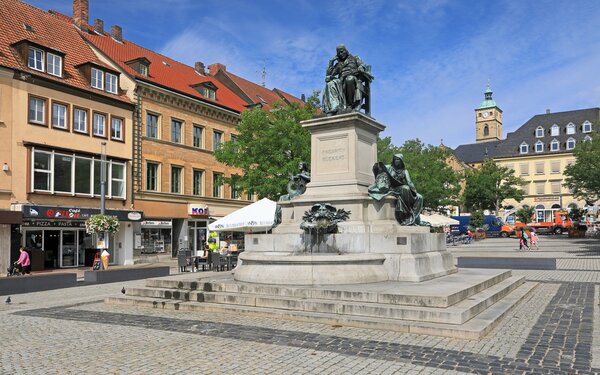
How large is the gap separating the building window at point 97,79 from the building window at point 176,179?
752cm

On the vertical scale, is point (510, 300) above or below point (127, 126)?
below

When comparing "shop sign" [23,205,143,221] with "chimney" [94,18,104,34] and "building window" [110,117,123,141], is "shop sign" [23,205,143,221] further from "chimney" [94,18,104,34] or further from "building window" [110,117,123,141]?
"chimney" [94,18,104,34]

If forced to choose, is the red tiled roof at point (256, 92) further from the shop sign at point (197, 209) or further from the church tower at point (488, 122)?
the church tower at point (488, 122)

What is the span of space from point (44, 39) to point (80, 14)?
6733 mm

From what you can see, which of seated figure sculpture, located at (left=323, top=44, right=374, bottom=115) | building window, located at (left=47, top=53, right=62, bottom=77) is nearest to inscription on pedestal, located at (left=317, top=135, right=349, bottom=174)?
seated figure sculpture, located at (left=323, top=44, right=374, bottom=115)

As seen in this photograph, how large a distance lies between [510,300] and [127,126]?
26.6 meters

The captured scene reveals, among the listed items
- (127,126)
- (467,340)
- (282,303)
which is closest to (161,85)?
(127,126)

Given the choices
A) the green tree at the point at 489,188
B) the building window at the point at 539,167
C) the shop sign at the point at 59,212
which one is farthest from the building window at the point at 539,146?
the shop sign at the point at 59,212

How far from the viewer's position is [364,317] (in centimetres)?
859

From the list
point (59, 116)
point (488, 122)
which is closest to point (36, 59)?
point (59, 116)

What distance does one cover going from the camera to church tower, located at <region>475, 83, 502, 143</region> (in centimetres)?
13550

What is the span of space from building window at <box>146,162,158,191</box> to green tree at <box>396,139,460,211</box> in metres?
22.2

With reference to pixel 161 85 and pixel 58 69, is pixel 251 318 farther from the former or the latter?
pixel 161 85

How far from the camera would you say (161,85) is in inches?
1357
